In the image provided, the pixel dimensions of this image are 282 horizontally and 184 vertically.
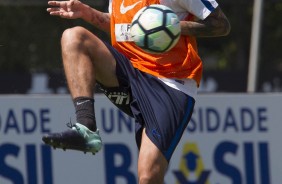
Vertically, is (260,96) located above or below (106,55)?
below

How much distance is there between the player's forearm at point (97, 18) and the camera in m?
6.84

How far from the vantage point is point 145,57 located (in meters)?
6.74

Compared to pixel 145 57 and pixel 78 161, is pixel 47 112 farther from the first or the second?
pixel 145 57

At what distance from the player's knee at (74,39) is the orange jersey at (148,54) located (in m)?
0.46

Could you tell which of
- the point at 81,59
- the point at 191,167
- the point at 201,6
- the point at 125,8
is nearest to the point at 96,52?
the point at 81,59

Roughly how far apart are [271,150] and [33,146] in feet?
6.96

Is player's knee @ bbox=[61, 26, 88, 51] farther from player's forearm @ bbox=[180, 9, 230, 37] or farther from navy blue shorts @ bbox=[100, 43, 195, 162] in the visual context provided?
player's forearm @ bbox=[180, 9, 230, 37]

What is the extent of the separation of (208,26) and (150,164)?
97 cm

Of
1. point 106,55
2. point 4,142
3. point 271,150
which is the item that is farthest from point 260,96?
point 106,55

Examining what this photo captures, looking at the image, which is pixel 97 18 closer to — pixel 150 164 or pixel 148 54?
pixel 148 54

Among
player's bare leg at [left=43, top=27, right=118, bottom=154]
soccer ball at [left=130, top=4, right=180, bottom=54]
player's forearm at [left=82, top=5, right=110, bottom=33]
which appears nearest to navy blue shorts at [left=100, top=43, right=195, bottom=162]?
player's bare leg at [left=43, top=27, right=118, bottom=154]

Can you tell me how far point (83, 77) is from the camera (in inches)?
245

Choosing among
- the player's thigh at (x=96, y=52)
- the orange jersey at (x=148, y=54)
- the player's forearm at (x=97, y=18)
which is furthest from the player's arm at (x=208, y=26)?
the player's forearm at (x=97, y=18)

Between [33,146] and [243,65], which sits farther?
[243,65]
